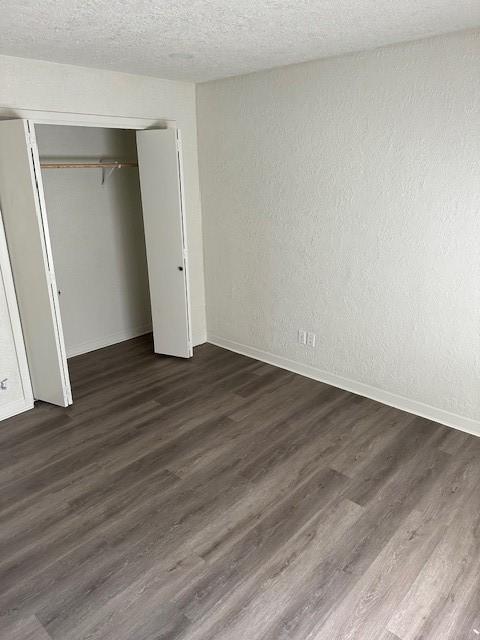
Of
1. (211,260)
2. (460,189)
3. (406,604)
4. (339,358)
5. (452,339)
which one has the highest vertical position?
(460,189)

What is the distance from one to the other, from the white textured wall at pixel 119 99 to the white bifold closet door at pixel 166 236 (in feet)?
1.05

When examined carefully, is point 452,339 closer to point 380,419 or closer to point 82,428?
point 380,419

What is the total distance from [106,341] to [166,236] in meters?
1.39

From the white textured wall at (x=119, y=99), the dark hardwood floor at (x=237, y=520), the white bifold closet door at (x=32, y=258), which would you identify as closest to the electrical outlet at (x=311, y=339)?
the dark hardwood floor at (x=237, y=520)

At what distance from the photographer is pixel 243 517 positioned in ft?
8.02

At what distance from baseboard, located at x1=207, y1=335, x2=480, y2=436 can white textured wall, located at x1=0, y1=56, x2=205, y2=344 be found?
0.66m

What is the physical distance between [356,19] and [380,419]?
8.11 feet

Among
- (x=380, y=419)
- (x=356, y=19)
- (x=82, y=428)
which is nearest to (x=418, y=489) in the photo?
(x=380, y=419)

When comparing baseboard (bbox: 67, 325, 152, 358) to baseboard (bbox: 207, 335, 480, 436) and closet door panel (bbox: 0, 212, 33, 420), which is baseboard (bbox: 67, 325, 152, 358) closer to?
baseboard (bbox: 207, 335, 480, 436)

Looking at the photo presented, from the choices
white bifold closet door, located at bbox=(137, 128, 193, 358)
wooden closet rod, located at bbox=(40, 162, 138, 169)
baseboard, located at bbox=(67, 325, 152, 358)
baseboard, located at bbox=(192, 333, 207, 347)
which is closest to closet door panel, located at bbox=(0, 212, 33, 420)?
wooden closet rod, located at bbox=(40, 162, 138, 169)

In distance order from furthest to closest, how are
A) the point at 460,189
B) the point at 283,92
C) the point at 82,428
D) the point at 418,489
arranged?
the point at 283,92 < the point at 82,428 < the point at 460,189 < the point at 418,489

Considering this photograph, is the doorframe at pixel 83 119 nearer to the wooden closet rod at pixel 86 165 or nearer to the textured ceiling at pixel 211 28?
the textured ceiling at pixel 211 28

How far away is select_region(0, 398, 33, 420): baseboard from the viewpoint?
3441 mm

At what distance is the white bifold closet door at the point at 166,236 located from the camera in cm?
388
